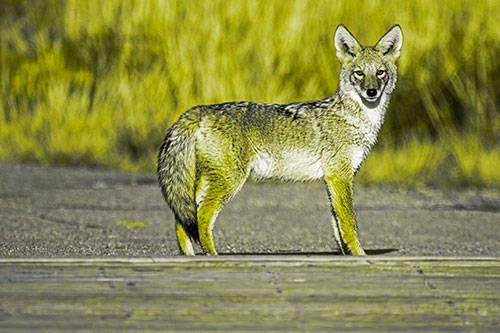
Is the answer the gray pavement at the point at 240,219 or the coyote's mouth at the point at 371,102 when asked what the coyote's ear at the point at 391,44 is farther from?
the gray pavement at the point at 240,219

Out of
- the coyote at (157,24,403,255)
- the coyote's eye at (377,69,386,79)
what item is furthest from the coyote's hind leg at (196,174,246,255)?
the coyote's eye at (377,69,386,79)

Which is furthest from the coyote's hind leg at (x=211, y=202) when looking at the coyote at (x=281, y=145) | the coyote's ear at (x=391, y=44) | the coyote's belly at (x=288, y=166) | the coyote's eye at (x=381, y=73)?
the coyote's ear at (x=391, y=44)

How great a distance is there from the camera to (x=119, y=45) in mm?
12430

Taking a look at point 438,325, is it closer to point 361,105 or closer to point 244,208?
point 361,105

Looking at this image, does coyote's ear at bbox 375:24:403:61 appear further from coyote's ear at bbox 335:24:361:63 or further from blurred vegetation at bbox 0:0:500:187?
blurred vegetation at bbox 0:0:500:187

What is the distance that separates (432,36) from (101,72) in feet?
14.4

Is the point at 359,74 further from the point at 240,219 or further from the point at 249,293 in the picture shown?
the point at 240,219

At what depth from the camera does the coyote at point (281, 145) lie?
4914mm

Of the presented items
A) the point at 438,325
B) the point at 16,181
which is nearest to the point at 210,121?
the point at 438,325

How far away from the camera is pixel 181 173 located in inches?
196

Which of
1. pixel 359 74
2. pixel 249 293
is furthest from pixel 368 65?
pixel 249 293

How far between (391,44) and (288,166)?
94 centimetres

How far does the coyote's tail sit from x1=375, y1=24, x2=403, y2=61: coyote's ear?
46.7 inches

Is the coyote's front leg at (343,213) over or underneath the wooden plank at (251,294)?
underneath
